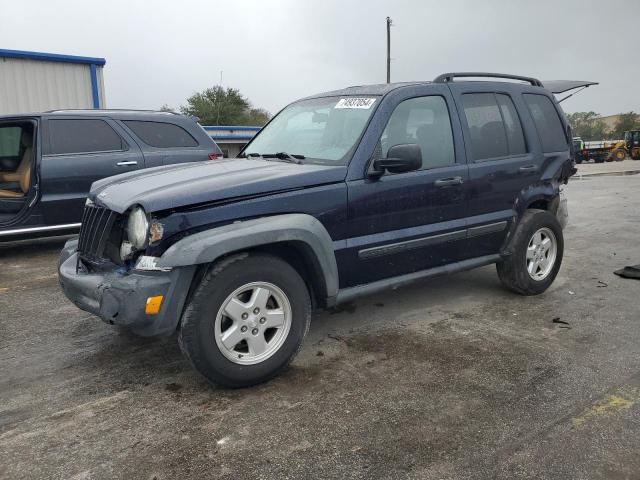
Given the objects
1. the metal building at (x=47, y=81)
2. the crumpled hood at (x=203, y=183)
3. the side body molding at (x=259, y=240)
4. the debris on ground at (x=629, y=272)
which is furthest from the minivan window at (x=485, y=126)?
the metal building at (x=47, y=81)

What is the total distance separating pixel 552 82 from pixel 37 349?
1854 centimetres

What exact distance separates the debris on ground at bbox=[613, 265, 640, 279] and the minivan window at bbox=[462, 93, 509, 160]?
85.0 inches

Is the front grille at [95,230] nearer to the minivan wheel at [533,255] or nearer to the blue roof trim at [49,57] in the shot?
the minivan wheel at [533,255]

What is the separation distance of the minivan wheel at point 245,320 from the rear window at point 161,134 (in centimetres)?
462

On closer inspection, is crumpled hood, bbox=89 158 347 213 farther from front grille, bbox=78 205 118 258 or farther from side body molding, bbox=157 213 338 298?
side body molding, bbox=157 213 338 298

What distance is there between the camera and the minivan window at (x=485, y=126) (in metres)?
4.41

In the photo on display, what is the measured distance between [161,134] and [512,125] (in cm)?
463

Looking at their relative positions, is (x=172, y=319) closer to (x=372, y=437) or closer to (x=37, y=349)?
(x=372, y=437)

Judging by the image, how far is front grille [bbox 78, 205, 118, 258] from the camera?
331 cm

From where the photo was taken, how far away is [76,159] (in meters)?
6.64

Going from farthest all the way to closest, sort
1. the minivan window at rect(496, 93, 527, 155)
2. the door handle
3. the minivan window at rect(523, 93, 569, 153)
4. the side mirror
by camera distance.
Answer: the minivan window at rect(523, 93, 569, 153), the minivan window at rect(496, 93, 527, 155), the door handle, the side mirror

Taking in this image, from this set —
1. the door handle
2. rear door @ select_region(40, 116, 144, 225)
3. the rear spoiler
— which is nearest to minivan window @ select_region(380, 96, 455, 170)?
the door handle

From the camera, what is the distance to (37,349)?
388cm

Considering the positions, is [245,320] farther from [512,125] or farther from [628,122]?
[628,122]
